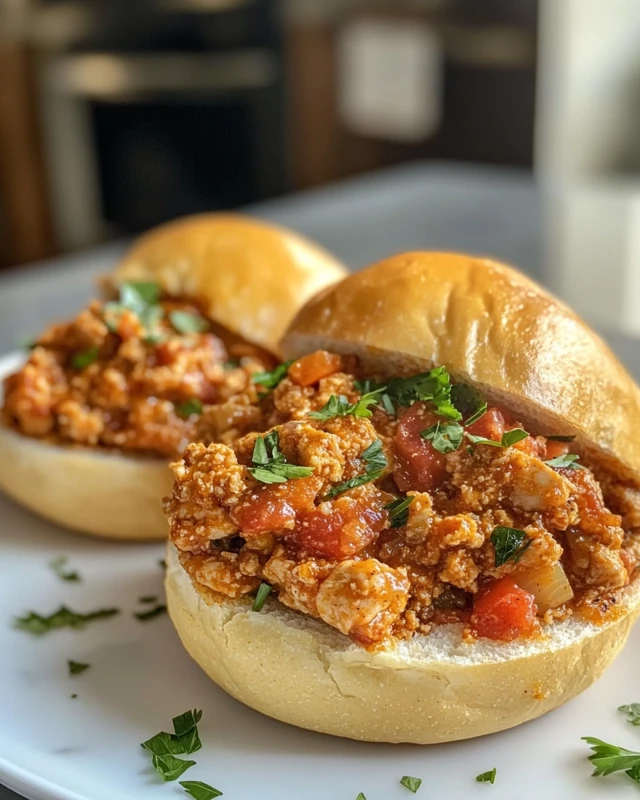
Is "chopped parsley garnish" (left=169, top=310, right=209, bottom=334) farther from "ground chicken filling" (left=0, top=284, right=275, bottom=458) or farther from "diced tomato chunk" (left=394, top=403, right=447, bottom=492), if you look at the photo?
"diced tomato chunk" (left=394, top=403, right=447, bottom=492)

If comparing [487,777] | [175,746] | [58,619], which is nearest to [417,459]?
[487,777]

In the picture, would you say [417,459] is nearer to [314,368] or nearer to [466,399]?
[466,399]

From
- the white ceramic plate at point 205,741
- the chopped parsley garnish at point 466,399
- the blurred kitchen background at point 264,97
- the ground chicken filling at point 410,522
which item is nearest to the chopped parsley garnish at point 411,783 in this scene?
the white ceramic plate at point 205,741

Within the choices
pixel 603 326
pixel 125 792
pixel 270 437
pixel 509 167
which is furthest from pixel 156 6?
pixel 125 792

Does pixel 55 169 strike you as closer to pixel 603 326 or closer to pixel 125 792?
pixel 603 326

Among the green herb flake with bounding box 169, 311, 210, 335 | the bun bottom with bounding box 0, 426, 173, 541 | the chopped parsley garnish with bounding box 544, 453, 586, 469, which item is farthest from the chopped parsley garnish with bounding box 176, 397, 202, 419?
the chopped parsley garnish with bounding box 544, 453, 586, 469

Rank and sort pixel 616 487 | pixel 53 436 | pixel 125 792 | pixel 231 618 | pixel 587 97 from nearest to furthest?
pixel 125 792 < pixel 231 618 < pixel 616 487 < pixel 53 436 < pixel 587 97

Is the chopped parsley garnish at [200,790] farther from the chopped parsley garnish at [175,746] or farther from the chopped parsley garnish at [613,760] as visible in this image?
the chopped parsley garnish at [613,760]
